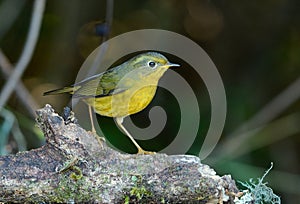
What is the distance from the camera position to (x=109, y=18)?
495 cm

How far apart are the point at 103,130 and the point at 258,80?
4.81 feet

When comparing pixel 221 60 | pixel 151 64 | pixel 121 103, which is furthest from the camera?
pixel 221 60

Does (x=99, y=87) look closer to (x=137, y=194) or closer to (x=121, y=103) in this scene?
(x=121, y=103)

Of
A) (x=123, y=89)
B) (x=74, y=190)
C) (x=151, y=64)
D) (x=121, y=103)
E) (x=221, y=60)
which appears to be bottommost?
(x=74, y=190)

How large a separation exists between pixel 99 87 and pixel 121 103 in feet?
0.51

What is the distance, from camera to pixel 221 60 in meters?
5.68

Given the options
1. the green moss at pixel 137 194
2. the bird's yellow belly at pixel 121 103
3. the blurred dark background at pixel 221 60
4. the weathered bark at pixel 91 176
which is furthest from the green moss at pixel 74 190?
the blurred dark background at pixel 221 60

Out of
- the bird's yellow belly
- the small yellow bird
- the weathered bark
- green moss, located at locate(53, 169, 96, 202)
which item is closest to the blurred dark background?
the small yellow bird

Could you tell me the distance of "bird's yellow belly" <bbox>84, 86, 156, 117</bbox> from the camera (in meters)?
3.15

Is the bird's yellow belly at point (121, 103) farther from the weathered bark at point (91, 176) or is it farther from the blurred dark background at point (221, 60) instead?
the blurred dark background at point (221, 60)

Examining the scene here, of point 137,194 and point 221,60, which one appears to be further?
point 221,60

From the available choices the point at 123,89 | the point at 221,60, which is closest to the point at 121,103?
the point at 123,89

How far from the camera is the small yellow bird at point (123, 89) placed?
10.3ft

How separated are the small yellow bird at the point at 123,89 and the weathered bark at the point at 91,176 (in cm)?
64
